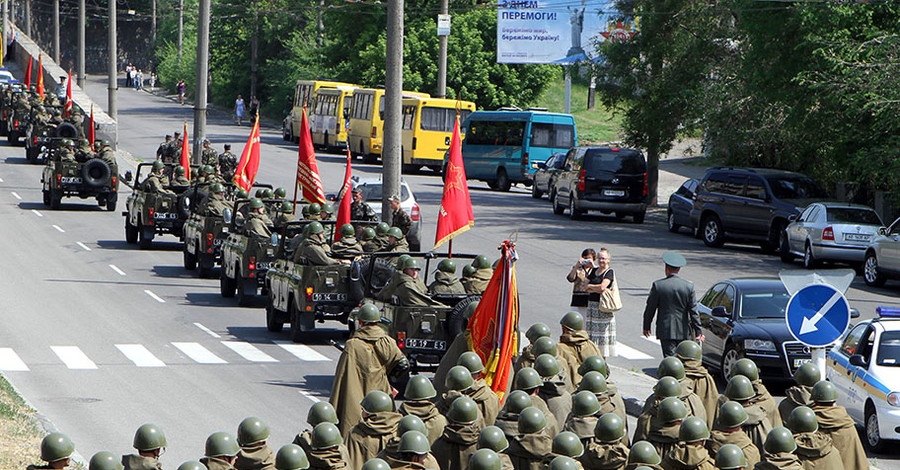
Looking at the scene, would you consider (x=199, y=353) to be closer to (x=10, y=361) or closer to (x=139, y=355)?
(x=139, y=355)

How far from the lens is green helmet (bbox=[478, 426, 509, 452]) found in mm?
7859

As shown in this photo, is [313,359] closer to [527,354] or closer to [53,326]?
[53,326]

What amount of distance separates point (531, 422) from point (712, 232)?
2478 cm

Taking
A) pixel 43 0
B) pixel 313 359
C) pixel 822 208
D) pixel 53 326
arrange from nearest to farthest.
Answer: pixel 313 359, pixel 53 326, pixel 822 208, pixel 43 0

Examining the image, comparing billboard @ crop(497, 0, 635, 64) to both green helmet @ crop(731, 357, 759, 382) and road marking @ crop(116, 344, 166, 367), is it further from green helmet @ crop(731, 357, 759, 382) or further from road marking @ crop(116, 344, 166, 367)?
green helmet @ crop(731, 357, 759, 382)

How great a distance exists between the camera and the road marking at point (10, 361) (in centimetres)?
1659

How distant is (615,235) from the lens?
33031mm

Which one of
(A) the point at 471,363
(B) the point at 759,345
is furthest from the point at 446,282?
(A) the point at 471,363

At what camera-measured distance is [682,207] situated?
34.7 metres

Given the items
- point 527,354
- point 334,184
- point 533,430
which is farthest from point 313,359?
point 334,184

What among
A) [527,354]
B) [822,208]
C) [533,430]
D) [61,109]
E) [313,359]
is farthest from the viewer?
[61,109]

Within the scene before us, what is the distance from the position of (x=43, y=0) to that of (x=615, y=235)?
93804 millimetres

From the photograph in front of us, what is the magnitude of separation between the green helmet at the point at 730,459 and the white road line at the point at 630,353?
10.5 m

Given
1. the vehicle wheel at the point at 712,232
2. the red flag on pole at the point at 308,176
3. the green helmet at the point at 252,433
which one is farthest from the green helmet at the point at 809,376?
the vehicle wheel at the point at 712,232
